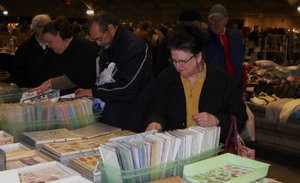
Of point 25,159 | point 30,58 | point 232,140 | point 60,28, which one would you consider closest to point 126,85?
point 60,28

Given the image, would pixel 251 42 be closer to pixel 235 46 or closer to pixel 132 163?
pixel 235 46

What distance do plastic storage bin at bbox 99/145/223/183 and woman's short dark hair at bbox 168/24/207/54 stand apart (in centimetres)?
66

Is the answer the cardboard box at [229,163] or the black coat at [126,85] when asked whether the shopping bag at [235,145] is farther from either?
the black coat at [126,85]

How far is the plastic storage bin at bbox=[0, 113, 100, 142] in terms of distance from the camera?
2.75 m

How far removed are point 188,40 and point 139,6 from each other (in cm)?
1903

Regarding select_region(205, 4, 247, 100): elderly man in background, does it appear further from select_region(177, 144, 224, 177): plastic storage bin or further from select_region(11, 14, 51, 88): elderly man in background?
select_region(177, 144, 224, 177): plastic storage bin

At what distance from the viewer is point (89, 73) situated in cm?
368

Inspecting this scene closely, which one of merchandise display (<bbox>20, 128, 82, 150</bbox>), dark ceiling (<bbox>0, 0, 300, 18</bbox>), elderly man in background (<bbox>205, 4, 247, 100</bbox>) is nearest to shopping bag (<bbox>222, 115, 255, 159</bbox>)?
merchandise display (<bbox>20, 128, 82, 150</bbox>)

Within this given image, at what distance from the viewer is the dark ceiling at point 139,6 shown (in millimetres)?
15613

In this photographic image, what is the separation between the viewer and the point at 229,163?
84.4 inches

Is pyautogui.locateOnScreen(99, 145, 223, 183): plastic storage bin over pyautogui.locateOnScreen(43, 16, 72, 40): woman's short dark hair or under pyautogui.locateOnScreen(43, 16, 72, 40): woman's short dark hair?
under

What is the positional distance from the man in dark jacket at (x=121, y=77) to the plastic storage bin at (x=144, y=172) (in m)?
1.22

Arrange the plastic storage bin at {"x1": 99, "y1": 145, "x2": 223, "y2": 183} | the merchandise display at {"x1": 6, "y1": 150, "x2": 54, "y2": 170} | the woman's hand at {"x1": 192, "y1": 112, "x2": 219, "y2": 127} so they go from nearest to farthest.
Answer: the plastic storage bin at {"x1": 99, "y1": 145, "x2": 223, "y2": 183}, the merchandise display at {"x1": 6, "y1": 150, "x2": 54, "y2": 170}, the woman's hand at {"x1": 192, "y1": 112, "x2": 219, "y2": 127}

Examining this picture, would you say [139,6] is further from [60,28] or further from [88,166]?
[88,166]
